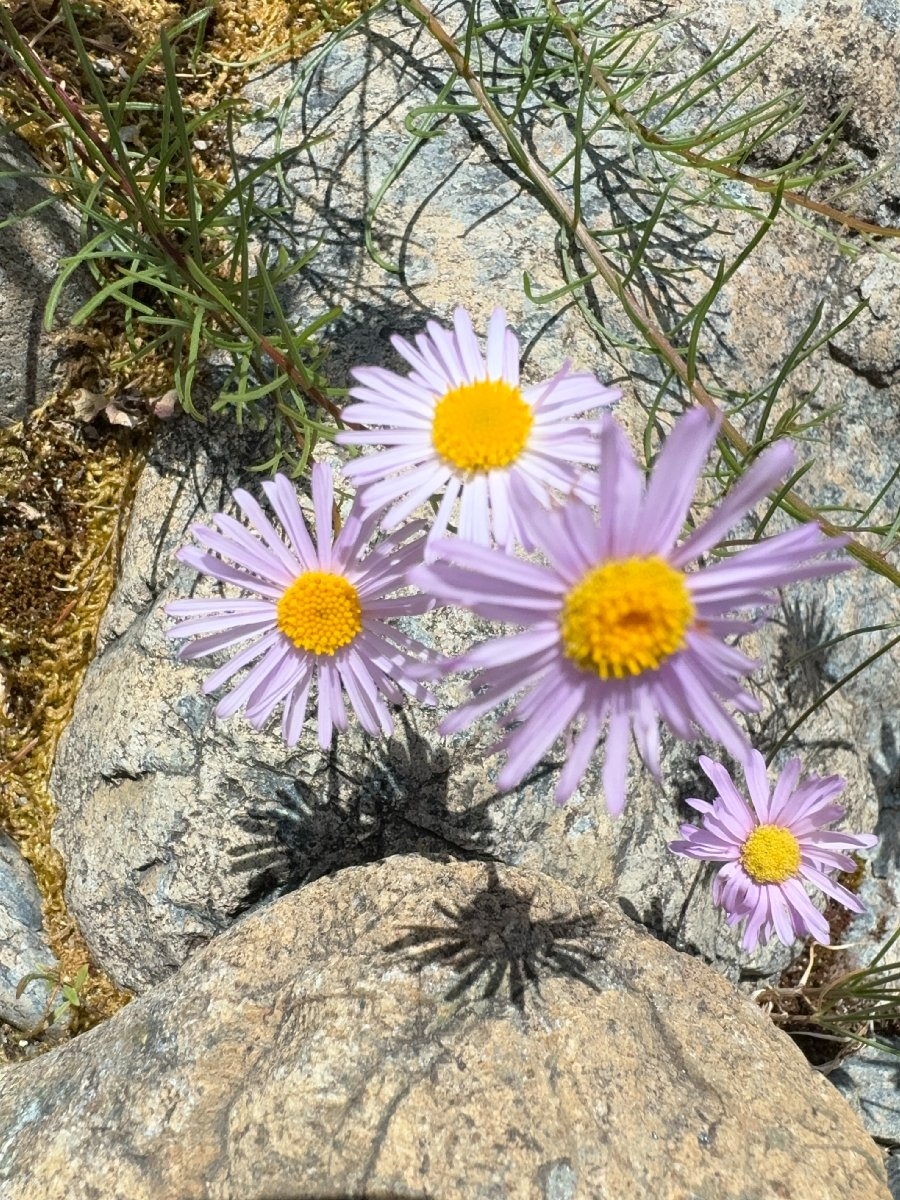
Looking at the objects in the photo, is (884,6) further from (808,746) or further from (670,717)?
(670,717)

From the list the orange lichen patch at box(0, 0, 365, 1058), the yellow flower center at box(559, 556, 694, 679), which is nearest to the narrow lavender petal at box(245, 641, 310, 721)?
the yellow flower center at box(559, 556, 694, 679)

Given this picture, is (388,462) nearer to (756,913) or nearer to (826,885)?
(756,913)

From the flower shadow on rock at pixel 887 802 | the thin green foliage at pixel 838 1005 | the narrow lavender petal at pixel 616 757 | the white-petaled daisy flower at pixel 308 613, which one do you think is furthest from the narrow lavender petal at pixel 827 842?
the narrow lavender petal at pixel 616 757

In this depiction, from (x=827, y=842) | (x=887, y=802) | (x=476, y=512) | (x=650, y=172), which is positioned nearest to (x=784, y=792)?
(x=827, y=842)

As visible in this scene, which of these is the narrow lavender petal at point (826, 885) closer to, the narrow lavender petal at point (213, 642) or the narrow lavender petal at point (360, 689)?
the narrow lavender petal at point (360, 689)

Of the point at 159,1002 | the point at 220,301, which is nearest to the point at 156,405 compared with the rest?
the point at 220,301

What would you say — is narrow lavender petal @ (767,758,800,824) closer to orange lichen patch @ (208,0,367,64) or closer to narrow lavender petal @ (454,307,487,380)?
narrow lavender petal @ (454,307,487,380)

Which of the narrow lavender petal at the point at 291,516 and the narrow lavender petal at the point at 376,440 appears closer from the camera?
the narrow lavender petal at the point at 376,440
